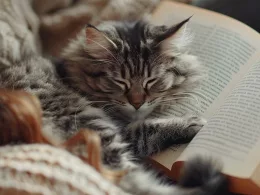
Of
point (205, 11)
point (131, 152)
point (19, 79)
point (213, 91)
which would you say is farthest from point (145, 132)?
point (205, 11)

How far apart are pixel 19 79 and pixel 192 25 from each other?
57cm

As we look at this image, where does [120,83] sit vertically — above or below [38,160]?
below

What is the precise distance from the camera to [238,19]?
158 cm

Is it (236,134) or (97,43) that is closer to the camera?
(236,134)

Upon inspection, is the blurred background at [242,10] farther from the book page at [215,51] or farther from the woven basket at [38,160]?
the woven basket at [38,160]

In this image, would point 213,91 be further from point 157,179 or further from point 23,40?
point 23,40

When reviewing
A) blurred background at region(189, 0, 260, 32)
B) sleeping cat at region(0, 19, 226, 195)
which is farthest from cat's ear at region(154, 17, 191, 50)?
→ blurred background at region(189, 0, 260, 32)

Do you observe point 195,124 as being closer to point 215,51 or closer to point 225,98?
point 225,98

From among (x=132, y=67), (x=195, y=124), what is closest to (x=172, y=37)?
(x=132, y=67)

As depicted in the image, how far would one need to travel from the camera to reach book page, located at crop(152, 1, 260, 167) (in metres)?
1.37

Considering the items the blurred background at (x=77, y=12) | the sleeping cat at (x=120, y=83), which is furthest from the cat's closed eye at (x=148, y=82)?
the blurred background at (x=77, y=12)

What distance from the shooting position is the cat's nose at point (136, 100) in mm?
1351

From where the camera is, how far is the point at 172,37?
1328 mm

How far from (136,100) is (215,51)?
0.30 meters
